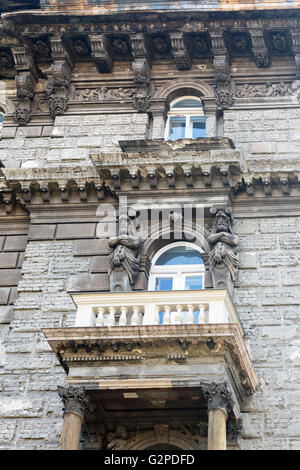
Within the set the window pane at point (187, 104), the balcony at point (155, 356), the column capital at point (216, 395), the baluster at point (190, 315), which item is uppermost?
the window pane at point (187, 104)

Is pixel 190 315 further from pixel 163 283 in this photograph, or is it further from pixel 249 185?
pixel 249 185

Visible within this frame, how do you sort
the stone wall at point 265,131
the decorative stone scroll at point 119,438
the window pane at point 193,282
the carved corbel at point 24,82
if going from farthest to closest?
the carved corbel at point 24,82
the stone wall at point 265,131
the window pane at point 193,282
the decorative stone scroll at point 119,438

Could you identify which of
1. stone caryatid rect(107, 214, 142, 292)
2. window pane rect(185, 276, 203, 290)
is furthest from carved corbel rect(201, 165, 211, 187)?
window pane rect(185, 276, 203, 290)

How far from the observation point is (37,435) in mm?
18109

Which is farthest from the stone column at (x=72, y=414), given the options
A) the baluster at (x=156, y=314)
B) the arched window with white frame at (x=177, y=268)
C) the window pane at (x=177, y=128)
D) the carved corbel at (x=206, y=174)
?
the window pane at (x=177, y=128)

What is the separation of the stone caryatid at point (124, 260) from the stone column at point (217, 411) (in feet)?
11.7

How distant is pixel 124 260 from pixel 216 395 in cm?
418

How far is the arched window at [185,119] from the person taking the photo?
23.2 metres

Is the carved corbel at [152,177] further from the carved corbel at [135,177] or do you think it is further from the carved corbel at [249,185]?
the carved corbel at [249,185]

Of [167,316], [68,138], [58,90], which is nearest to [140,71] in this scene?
[58,90]

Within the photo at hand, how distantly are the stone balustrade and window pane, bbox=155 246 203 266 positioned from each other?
8.61 feet

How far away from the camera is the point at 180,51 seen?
77.5 feet
